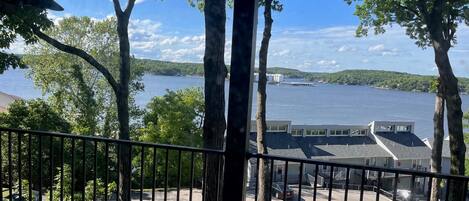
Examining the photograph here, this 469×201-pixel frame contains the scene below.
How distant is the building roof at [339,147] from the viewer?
2048 cm

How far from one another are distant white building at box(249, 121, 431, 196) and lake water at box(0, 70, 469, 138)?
0.63 meters

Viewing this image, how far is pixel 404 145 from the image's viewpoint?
22266 mm

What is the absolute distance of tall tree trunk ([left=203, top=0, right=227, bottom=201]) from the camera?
393cm

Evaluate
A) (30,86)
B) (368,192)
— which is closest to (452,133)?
(368,192)

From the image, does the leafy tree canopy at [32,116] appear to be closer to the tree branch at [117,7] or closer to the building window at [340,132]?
the tree branch at [117,7]

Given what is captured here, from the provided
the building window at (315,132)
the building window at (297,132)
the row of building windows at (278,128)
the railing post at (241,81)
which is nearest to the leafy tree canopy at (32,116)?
the row of building windows at (278,128)

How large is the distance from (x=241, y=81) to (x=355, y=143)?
69.9ft

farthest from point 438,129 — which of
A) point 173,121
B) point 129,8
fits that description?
point 173,121

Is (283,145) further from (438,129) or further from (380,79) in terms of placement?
(438,129)

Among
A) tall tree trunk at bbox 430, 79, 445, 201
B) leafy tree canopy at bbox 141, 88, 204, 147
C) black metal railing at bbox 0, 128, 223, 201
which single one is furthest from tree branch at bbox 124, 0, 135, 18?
leafy tree canopy at bbox 141, 88, 204, 147

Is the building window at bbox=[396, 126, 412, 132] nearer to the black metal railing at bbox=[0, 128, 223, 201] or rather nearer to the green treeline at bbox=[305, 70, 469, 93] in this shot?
the black metal railing at bbox=[0, 128, 223, 201]

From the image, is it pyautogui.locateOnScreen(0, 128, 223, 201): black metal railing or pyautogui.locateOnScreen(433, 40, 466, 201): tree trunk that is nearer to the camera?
pyautogui.locateOnScreen(0, 128, 223, 201): black metal railing

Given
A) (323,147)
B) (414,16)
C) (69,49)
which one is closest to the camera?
(69,49)

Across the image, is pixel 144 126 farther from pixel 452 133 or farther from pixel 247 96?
pixel 247 96
